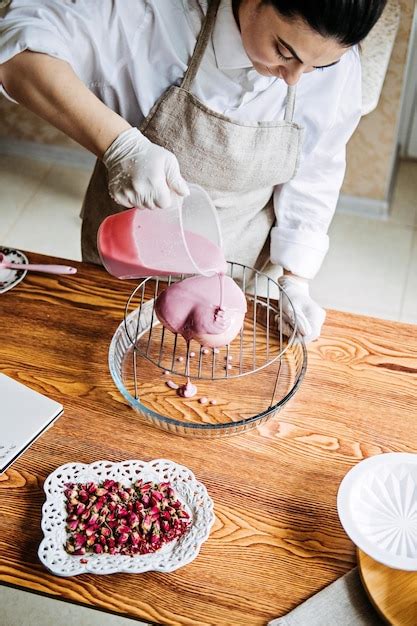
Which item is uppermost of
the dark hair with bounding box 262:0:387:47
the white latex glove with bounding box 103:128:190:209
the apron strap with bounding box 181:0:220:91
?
the dark hair with bounding box 262:0:387:47

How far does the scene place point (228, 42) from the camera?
1.47 metres

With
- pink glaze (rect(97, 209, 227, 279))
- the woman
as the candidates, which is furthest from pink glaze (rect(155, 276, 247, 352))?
the woman

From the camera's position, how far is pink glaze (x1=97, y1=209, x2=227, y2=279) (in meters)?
1.33

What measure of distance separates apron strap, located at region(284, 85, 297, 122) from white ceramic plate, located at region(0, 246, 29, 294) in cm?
63

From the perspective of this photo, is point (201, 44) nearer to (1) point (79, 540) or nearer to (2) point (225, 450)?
(2) point (225, 450)

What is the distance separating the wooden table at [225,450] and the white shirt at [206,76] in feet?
0.97

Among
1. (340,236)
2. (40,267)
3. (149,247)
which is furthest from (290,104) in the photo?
(340,236)

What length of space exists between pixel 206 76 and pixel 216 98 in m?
0.05

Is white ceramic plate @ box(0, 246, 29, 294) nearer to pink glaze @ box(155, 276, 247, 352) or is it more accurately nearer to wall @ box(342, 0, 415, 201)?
pink glaze @ box(155, 276, 247, 352)

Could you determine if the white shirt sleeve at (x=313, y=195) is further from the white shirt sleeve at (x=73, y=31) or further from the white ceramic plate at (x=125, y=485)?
the white ceramic plate at (x=125, y=485)

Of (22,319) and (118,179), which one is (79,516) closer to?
(22,319)

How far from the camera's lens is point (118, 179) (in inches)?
55.2

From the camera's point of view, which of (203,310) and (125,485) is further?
(203,310)

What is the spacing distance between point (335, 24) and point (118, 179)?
1.50ft
